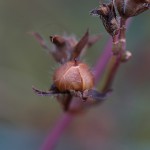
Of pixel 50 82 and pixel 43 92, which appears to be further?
pixel 50 82

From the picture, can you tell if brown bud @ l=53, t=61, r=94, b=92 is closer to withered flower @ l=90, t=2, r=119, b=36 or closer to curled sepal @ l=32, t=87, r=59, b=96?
curled sepal @ l=32, t=87, r=59, b=96

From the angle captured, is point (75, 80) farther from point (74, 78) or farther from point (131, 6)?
point (131, 6)

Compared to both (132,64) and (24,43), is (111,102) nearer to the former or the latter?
(132,64)

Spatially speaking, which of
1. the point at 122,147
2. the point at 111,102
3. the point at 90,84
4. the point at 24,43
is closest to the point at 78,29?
the point at 24,43

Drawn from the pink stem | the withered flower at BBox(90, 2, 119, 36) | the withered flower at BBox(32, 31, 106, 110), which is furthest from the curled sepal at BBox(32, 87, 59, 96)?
the pink stem

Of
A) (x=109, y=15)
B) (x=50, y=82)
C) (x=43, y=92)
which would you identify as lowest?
(x=43, y=92)

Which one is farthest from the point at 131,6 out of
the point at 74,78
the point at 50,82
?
the point at 50,82
